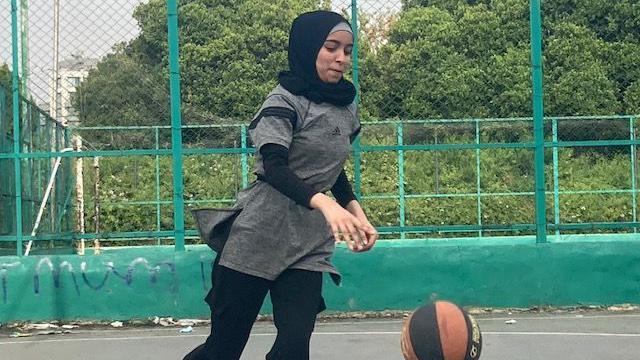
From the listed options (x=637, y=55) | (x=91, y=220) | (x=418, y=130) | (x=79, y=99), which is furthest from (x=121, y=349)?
(x=637, y=55)

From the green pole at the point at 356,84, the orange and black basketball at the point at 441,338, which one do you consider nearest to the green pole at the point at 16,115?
the green pole at the point at 356,84

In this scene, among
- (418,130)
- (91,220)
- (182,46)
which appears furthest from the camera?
(91,220)

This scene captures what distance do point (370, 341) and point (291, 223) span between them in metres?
3.63

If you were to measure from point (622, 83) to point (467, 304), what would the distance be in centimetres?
777

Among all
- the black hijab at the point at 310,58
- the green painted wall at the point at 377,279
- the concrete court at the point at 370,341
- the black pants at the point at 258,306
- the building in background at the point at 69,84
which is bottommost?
the concrete court at the point at 370,341

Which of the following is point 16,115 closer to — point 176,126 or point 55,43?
point 55,43

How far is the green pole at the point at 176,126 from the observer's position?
8.54 m

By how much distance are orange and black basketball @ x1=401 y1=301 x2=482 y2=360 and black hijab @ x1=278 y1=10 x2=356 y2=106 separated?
4.18 feet

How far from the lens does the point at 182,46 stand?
10.6m

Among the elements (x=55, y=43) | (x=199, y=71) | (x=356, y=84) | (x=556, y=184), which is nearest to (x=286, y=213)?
(x=356, y=84)

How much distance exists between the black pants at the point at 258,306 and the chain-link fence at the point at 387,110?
5.18 meters

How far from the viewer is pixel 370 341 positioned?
727 cm

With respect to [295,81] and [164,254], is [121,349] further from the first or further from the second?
[295,81]

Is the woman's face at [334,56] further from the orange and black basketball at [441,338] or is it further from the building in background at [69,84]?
the building in background at [69,84]
